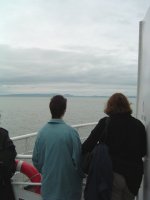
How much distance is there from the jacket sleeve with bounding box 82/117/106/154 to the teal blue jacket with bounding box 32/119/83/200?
0.11 m

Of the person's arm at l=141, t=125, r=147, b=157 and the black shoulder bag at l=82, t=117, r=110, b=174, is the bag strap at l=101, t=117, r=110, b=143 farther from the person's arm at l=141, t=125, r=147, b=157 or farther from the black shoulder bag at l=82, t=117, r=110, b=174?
the person's arm at l=141, t=125, r=147, b=157

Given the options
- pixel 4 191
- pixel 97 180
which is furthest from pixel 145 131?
pixel 4 191

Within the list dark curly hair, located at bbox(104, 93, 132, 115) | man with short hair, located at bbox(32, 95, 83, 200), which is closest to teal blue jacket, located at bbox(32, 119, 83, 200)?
man with short hair, located at bbox(32, 95, 83, 200)

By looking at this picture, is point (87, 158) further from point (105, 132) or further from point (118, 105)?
point (118, 105)

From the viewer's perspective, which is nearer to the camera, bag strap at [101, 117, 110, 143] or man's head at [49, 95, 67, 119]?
bag strap at [101, 117, 110, 143]

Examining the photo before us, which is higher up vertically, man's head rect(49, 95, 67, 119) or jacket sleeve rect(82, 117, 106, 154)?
man's head rect(49, 95, 67, 119)

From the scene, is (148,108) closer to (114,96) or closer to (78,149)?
(114,96)

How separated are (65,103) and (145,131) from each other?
30.6 inches

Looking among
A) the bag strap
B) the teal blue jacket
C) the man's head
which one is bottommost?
the teal blue jacket

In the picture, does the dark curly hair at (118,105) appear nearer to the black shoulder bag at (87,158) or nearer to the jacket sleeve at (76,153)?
the black shoulder bag at (87,158)

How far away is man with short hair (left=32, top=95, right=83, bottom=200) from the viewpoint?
3.35 meters

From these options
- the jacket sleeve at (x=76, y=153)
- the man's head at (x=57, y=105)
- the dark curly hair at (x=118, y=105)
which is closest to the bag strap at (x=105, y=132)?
the dark curly hair at (x=118, y=105)

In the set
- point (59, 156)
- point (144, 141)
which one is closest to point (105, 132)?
point (144, 141)

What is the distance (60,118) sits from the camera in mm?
3396
